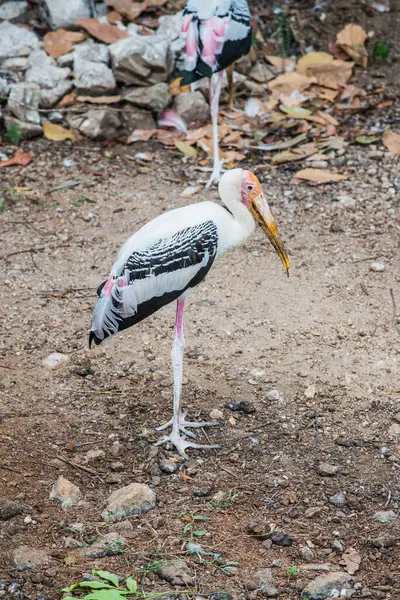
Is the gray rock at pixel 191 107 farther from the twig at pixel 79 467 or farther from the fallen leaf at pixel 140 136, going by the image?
the twig at pixel 79 467

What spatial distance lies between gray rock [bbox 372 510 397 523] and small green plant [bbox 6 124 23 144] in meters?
4.68

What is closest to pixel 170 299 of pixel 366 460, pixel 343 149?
pixel 366 460

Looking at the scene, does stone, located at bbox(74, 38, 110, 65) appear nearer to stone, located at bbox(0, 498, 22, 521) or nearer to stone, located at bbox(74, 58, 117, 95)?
stone, located at bbox(74, 58, 117, 95)

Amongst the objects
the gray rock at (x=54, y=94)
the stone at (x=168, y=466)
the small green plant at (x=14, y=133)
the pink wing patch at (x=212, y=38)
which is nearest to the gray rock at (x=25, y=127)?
the small green plant at (x=14, y=133)

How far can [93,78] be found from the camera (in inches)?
293

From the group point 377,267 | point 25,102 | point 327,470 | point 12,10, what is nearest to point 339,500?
point 327,470

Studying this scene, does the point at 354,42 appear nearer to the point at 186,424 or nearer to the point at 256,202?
the point at 256,202

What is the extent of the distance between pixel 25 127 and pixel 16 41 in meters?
1.04

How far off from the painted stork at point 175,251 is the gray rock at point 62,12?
4.40m

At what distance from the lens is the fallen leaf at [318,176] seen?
6.68 m

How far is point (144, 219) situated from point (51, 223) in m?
0.68

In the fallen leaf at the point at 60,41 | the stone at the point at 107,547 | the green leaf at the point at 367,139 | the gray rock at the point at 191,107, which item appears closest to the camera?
the stone at the point at 107,547

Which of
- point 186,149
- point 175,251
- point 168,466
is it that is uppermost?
point 175,251

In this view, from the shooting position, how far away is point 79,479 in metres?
4.01
